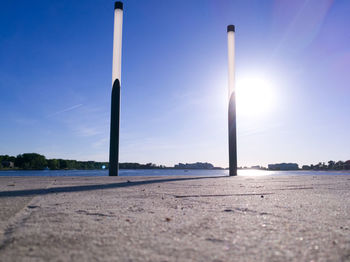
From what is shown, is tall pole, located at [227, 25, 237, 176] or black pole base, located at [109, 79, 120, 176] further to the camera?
tall pole, located at [227, 25, 237, 176]

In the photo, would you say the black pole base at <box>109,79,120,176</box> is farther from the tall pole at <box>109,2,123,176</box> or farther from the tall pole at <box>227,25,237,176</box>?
the tall pole at <box>227,25,237,176</box>

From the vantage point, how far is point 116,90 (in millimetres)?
7828

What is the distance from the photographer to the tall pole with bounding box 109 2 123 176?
24.6 feet

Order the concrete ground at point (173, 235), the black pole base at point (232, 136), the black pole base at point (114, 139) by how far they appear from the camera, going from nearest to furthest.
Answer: the concrete ground at point (173, 235)
the black pole base at point (114, 139)
the black pole base at point (232, 136)

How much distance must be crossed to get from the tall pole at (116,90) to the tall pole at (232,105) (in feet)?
14.8

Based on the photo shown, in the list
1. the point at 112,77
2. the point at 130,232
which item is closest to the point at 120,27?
the point at 112,77

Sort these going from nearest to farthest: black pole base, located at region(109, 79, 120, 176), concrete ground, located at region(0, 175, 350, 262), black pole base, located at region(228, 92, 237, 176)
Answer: concrete ground, located at region(0, 175, 350, 262) < black pole base, located at region(109, 79, 120, 176) < black pole base, located at region(228, 92, 237, 176)

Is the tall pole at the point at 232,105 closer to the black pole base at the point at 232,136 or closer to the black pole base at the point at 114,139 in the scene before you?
the black pole base at the point at 232,136

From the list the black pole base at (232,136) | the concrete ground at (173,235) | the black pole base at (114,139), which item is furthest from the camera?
the black pole base at (232,136)

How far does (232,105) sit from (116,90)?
4663 millimetres

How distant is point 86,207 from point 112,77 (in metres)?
6.66

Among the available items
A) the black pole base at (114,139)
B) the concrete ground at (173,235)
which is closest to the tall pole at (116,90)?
the black pole base at (114,139)

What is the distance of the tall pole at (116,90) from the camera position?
7512 mm

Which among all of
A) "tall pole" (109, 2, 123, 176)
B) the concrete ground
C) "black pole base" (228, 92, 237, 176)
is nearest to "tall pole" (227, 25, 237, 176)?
"black pole base" (228, 92, 237, 176)
